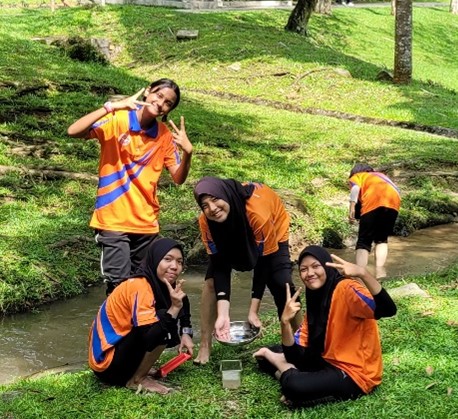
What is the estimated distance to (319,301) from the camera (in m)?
4.38

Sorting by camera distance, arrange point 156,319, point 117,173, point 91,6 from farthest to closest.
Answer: point 91,6 → point 117,173 → point 156,319

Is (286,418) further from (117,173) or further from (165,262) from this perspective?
(117,173)

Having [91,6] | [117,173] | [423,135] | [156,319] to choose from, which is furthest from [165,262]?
[91,6]

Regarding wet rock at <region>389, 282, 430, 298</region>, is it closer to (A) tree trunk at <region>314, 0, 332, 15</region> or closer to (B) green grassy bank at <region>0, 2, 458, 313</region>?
(B) green grassy bank at <region>0, 2, 458, 313</region>

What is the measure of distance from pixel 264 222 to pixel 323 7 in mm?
26320

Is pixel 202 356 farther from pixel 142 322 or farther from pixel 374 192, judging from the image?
pixel 374 192

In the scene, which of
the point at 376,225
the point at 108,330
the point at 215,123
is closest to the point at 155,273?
the point at 108,330

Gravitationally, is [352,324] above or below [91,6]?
above

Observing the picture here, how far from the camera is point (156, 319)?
14.5 feet

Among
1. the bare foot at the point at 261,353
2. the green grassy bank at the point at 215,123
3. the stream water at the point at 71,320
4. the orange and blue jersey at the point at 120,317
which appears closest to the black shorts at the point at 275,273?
the bare foot at the point at 261,353

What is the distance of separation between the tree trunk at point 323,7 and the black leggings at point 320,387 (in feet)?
87.4

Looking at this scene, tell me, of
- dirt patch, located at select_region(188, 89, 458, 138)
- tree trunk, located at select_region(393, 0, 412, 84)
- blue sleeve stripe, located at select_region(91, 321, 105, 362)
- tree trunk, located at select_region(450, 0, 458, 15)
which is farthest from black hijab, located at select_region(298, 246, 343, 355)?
tree trunk, located at select_region(450, 0, 458, 15)

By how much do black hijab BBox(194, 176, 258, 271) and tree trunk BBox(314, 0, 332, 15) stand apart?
2594 cm

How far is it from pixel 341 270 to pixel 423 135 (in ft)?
34.8
